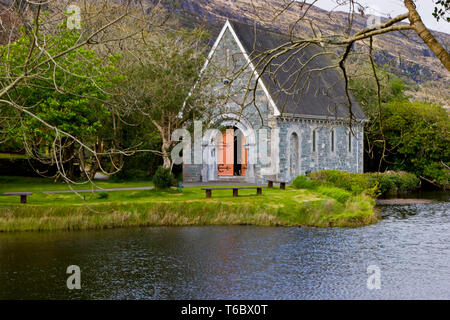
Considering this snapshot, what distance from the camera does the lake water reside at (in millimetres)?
12641

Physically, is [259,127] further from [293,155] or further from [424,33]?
[424,33]

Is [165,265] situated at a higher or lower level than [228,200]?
lower

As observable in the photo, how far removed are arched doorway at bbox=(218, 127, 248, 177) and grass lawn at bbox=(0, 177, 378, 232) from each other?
1163cm

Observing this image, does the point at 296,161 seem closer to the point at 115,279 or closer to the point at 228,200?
the point at 228,200

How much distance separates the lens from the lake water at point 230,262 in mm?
12641

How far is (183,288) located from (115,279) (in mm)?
1990

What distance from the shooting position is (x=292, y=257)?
16.0m

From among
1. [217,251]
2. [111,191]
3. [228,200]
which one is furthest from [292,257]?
[111,191]

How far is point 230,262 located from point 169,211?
687 cm

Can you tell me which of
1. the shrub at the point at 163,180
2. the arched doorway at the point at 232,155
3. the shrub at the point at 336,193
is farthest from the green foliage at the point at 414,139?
the shrub at the point at 163,180

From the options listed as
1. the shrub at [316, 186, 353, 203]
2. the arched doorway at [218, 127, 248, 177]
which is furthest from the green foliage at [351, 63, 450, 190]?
the shrub at [316, 186, 353, 203]

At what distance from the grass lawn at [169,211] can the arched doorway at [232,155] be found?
38.2 feet

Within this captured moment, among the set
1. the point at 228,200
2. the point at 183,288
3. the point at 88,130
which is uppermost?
the point at 88,130

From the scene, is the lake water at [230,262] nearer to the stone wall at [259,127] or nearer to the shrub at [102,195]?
the shrub at [102,195]
